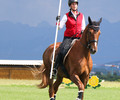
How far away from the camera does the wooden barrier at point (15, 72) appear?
136 ft

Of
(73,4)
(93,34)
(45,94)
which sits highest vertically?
(73,4)

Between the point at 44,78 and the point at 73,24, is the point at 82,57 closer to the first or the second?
the point at 73,24

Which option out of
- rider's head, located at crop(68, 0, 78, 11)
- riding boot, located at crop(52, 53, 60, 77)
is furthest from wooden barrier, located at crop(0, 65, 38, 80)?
rider's head, located at crop(68, 0, 78, 11)

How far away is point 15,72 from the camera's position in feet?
137

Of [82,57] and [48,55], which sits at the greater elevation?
[82,57]

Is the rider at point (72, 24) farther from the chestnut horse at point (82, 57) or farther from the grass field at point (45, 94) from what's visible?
the grass field at point (45, 94)

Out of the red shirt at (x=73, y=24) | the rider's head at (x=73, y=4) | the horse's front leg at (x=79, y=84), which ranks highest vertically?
the rider's head at (x=73, y=4)

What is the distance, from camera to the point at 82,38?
32.7 feet

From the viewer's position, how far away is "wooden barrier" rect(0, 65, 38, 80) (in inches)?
1631

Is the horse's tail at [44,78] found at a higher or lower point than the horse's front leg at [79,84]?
lower

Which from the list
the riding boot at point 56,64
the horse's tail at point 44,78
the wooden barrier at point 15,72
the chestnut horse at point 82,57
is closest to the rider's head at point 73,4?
the chestnut horse at point 82,57

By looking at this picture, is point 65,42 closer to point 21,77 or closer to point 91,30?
point 91,30

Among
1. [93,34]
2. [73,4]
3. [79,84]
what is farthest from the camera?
[73,4]

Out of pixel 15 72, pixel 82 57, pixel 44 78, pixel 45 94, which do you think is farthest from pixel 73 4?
pixel 15 72
